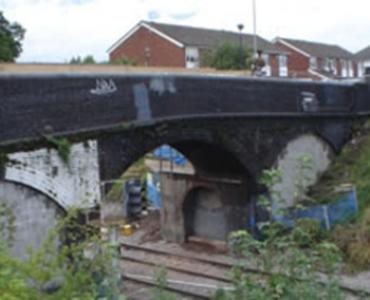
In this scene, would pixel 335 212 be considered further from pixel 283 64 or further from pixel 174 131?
pixel 283 64

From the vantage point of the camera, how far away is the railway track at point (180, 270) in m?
17.0

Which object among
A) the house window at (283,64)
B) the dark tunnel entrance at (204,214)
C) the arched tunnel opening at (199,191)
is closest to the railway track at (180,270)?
the arched tunnel opening at (199,191)

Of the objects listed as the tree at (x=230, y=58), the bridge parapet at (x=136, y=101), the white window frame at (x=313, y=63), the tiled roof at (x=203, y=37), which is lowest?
the bridge parapet at (x=136, y=101)

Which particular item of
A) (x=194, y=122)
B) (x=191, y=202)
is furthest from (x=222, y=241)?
(x=194, y=122)

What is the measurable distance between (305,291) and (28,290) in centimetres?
268

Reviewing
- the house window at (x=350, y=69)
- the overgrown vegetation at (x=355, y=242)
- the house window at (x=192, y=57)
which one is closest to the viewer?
the overgrown vegetation at (x=355, y=242)

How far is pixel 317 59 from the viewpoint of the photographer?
6250 centimetres

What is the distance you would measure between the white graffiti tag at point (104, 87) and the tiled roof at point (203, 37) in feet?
109

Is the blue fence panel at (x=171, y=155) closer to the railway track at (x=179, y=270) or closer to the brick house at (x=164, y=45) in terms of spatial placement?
the railway track at (x=179, y=270)

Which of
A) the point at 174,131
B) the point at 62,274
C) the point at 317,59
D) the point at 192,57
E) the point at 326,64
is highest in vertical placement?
the point at 317,59

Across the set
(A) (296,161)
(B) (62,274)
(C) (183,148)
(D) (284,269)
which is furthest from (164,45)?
(B) (62,274)

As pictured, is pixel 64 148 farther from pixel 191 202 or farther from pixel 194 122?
pixel 191 202

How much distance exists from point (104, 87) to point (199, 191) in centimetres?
792

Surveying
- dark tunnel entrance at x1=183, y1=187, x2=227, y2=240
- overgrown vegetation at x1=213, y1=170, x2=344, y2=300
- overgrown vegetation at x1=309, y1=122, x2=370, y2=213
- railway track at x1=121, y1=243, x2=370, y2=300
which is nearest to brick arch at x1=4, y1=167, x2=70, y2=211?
railway track at x1=121, y1=243, x2=370, y2=300
